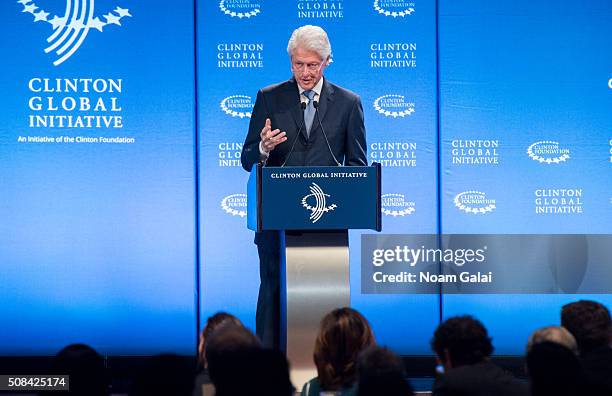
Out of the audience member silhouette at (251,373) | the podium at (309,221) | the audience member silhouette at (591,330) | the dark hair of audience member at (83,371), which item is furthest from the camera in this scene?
the podium at (309,221)

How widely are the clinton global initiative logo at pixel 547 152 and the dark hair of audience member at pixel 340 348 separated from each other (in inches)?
151

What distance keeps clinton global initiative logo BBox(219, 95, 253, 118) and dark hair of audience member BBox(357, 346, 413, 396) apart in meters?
4.16

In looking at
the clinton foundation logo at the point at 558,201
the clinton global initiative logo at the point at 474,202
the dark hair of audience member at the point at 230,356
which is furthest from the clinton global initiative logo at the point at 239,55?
the dark hair of audience member at the point at 230,356

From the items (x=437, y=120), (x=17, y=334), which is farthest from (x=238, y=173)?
(x=17, y=334)

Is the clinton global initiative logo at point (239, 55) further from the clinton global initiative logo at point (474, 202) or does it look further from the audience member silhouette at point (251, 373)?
the audience member silhouette at point (251, 373)

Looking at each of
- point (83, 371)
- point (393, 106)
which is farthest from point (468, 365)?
point (393, 106)

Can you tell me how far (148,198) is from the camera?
21.6 ft

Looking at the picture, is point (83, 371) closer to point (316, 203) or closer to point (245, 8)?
point (316, 203)

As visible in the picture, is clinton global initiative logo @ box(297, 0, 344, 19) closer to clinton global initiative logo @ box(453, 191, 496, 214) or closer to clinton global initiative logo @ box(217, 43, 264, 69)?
clinton global initiative logo @ box(217, 43, 264, 69)

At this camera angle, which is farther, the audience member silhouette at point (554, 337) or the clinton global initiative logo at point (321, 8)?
the clinton global initiative logo at point (321, 8)

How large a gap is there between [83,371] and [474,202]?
14.2 ft

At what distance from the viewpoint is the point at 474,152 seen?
21.7 ft

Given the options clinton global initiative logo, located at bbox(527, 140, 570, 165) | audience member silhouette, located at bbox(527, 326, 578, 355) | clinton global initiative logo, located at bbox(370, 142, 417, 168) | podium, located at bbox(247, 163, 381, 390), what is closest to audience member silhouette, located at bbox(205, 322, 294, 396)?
audience member silhouette, located at bbox(527, 326, 578, 355)

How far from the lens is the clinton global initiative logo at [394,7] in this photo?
6648mm
